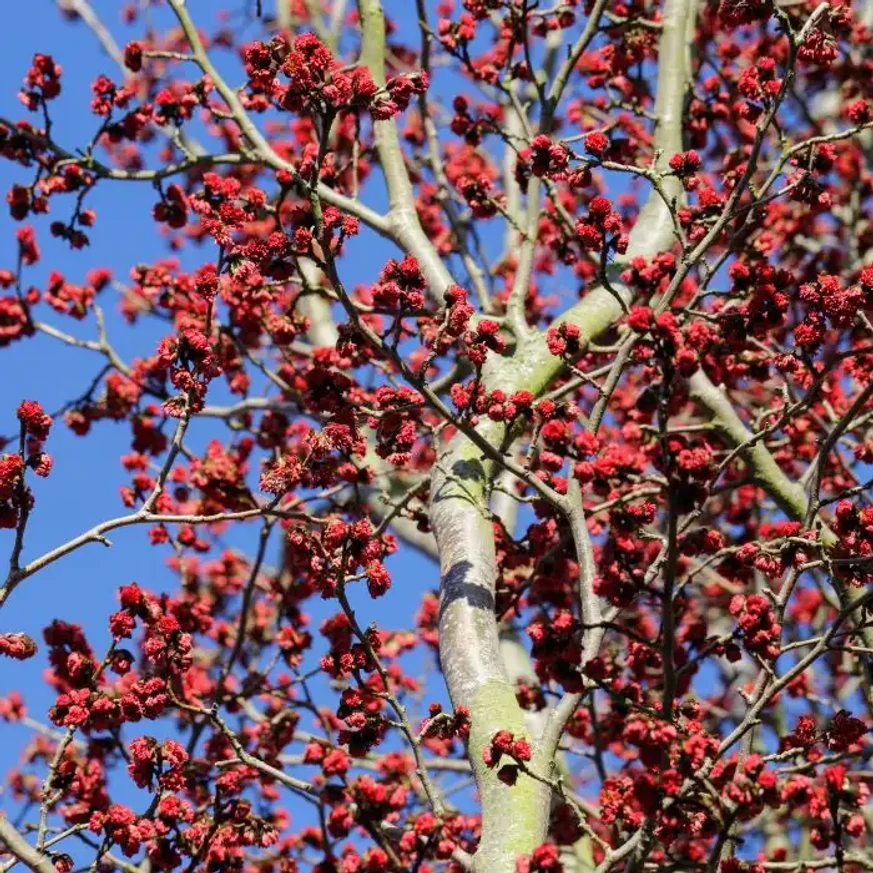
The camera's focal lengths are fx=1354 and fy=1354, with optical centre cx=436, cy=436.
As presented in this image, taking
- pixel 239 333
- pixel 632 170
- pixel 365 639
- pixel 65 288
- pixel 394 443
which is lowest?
pixel 365 639

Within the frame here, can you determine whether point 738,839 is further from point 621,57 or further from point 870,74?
point 870,74

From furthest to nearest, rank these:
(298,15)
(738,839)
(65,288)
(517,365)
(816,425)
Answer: (298,15) < (65,288) < (816,425) < (517,365) < (738,839)

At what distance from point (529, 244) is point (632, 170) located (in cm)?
181

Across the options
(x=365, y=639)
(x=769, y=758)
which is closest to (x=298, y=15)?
(x=365, y=639)

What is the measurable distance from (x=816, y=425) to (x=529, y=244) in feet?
6.79

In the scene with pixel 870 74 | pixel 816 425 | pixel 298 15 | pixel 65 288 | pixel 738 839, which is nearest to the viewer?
pixel 738 839

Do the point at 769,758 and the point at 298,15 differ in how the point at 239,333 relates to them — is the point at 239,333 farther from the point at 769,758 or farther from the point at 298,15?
the point at 298,15

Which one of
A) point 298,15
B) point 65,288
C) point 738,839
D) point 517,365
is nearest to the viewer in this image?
point 738,839

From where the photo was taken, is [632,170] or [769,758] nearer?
[769,758]

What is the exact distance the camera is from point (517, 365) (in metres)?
5.74

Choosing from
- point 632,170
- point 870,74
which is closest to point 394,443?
point 632,170

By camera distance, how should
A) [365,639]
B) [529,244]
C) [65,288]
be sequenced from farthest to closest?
[65,288], [529,244], [365,639]

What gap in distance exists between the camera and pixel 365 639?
4.72m

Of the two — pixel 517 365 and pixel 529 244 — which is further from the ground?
pixel 529 244
